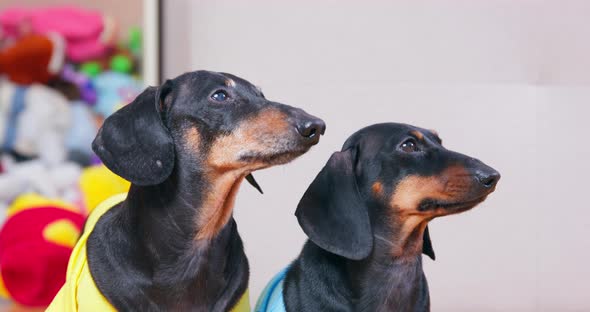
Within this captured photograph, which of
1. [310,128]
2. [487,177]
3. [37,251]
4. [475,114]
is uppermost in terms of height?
[310,128]

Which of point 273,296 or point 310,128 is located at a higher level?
point 310,128

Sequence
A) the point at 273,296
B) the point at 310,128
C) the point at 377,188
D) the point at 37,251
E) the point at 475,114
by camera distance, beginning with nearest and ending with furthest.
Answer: the point at 310,128 → the point at 377,188 → the point at 273,296 → the point at 37,251 → the point at 475,114

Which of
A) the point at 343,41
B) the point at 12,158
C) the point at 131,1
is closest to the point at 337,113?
the point at 343,41

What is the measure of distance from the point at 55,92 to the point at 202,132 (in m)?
2.42

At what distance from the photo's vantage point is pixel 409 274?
207 cm

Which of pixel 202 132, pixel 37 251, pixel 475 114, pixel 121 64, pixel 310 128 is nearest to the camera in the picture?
pixel 310 128

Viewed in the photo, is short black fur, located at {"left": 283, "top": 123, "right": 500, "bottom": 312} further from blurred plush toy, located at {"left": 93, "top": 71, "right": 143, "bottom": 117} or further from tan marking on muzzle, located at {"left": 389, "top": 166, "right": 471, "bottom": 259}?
blurred plush toy, located at {"left": 93, "top": 71, "right": 143, "bottom": 117}

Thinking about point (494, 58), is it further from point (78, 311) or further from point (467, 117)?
point (78, 311)

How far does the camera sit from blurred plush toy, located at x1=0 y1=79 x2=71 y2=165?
3.97 m

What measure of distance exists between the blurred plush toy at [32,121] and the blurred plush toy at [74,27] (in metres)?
0.29

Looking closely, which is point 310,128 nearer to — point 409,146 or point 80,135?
point 409,146

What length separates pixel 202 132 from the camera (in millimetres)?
1918

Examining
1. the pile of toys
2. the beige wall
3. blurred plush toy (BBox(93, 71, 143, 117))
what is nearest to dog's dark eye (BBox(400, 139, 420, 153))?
the beige wall

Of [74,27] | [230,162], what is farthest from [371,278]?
[74,27]
